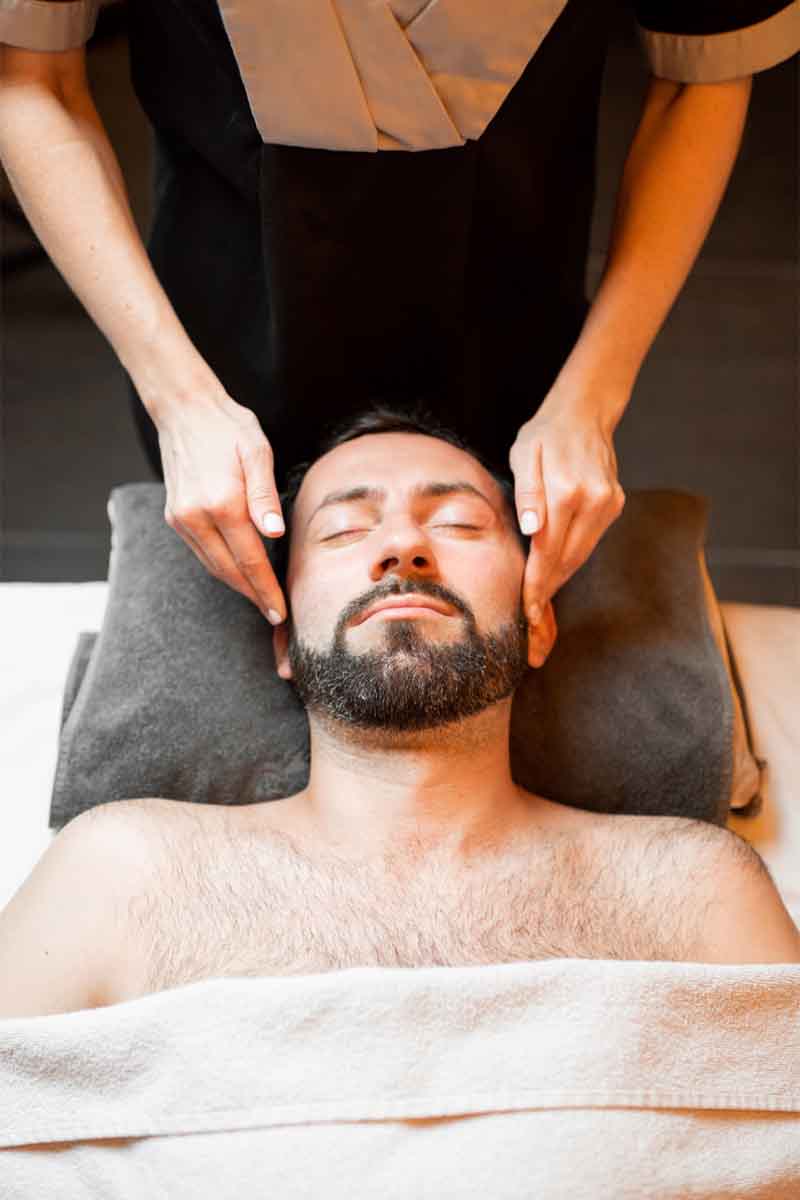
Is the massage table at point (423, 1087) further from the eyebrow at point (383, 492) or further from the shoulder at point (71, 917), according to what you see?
the eyebrow at point (383, 492)

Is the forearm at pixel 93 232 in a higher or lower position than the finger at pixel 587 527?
higher

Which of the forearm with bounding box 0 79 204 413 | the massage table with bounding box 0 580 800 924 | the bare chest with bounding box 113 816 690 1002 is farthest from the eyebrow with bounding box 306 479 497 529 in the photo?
the massage table with bounding box 0 580 800 924

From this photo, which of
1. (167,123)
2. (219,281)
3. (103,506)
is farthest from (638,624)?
(103,506)

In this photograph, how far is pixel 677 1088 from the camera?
3.76 ft

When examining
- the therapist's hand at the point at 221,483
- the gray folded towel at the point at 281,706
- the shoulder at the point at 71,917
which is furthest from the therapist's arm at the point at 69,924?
the therapist's hand at the point at 221,483

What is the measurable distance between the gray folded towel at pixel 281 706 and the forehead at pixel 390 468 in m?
0.14

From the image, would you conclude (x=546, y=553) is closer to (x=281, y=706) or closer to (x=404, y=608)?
(x=404, y=608)

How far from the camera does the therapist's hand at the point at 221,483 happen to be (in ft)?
4.41

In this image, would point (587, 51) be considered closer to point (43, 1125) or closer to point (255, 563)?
point (255, 563)

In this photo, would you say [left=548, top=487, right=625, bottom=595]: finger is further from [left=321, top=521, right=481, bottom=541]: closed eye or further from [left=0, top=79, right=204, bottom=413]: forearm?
[left=0, top=79, right=204, bottom=413]: forearm

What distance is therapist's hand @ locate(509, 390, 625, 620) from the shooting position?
138cm

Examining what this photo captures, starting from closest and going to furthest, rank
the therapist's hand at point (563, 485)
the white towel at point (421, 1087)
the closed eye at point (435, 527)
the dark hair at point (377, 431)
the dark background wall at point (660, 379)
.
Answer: the white towel at point (421, 1087) < the therapist's hand at point (563, 485) < the closed eye at point (435, 527) < the dark hair at point (377, 431) < the dark background wall at point (660, 379)

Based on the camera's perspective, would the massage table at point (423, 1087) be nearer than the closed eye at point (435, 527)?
Yes

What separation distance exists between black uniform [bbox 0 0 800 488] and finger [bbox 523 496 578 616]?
11.6 inches
